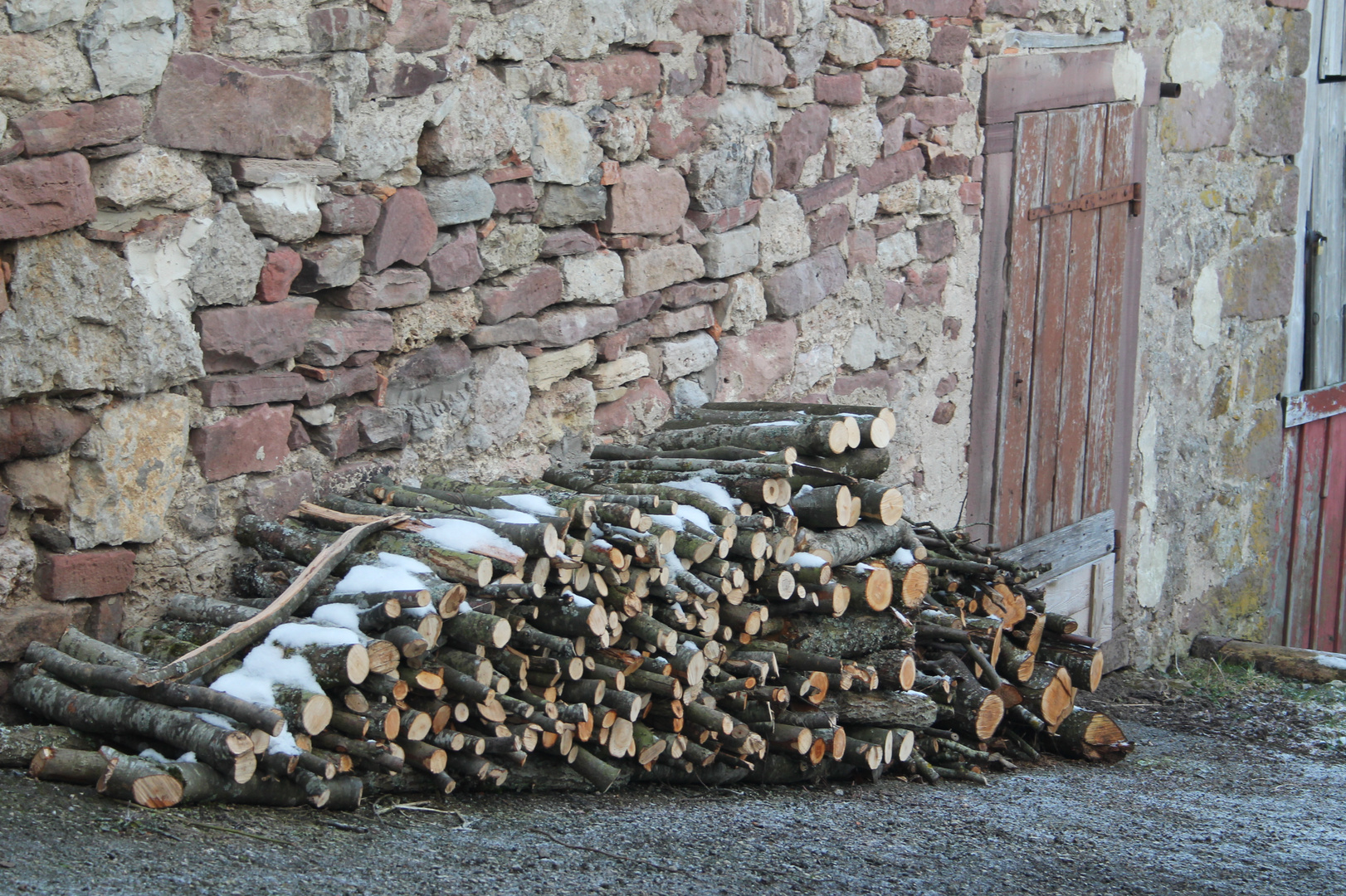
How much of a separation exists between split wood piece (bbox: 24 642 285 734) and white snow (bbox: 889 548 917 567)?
6.08 feet

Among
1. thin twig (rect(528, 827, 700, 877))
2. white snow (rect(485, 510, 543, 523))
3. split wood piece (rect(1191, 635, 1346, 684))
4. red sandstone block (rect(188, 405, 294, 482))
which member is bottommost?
split wood piece (rect(1191, 635, 1346, 684))

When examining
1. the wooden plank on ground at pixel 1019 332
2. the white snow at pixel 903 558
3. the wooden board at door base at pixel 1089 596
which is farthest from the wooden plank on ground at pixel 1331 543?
the white snow at pixel 903 558

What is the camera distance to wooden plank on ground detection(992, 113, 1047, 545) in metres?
5.43

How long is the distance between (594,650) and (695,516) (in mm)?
453

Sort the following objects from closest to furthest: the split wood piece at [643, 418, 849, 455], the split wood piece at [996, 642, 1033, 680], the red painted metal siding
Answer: the split wood piece at [643, 418, 849, 455], the split wood piece at [996, 642, 1033, 680], the red painted metal siding

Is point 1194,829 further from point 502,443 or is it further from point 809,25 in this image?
point 809,25

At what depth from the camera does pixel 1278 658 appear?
6.15 metres

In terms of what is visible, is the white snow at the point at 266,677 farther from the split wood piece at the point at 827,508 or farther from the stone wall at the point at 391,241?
the split wood piece at the point at 827,508

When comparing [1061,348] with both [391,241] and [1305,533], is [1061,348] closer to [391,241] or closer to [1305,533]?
[1305,533]

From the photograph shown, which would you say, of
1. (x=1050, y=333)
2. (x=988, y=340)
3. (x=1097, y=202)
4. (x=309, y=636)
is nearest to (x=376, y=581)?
(x=309, y=636)

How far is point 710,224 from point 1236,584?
412cm

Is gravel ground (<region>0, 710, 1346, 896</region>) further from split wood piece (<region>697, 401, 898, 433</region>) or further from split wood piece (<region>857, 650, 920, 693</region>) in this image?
split wood piece (<region>697, 401, 898, 433</region>)

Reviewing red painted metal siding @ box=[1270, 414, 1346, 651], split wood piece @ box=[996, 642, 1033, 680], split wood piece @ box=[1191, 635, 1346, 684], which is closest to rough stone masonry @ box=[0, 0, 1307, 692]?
split wood piece @ box=[996, 642, 1033, 680]

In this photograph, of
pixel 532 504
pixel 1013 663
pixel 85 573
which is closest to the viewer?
pixel 85 573
